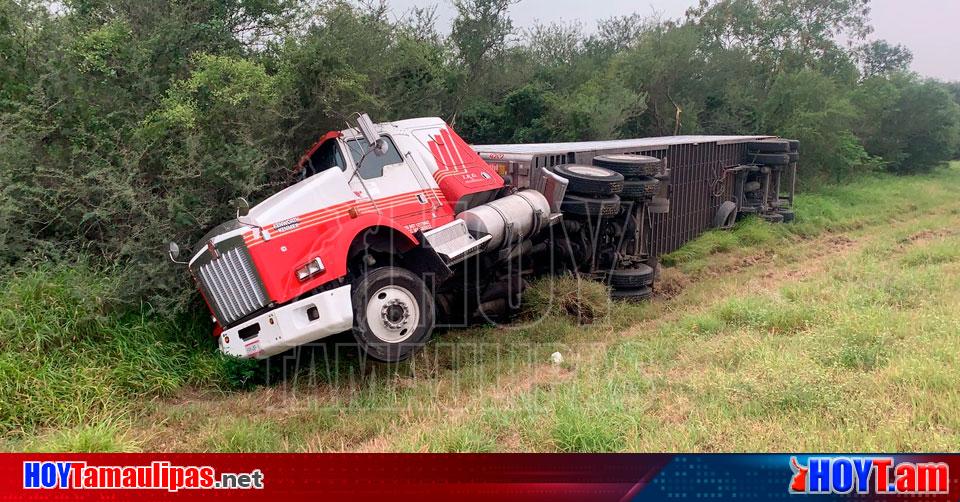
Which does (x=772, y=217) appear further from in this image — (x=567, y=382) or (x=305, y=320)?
(x=305, y=320)

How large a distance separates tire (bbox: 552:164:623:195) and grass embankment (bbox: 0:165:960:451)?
121 centimetres

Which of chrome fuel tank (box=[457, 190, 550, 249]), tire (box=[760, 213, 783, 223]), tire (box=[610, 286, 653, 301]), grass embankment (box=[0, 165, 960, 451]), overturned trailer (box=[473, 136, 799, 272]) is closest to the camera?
grass embankment (box=[0, 165, 960, 451])

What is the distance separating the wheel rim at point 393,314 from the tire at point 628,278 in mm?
3914

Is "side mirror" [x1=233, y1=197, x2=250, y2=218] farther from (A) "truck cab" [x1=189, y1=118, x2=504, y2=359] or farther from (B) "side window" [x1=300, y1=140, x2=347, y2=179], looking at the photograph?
(B) "side window" [x1=300, y1=140, x2=347, y2=179]

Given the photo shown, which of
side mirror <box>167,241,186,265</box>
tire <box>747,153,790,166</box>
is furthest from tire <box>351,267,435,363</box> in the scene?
tire <box>747,153,790,166</box>

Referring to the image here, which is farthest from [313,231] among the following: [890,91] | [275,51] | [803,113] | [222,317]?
[890,91]

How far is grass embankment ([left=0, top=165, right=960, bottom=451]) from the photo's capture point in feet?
13.1

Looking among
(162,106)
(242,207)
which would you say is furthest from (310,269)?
(162,106)

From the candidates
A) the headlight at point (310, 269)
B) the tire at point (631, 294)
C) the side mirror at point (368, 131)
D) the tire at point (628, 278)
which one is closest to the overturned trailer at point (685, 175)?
the tire at point (628, 278)

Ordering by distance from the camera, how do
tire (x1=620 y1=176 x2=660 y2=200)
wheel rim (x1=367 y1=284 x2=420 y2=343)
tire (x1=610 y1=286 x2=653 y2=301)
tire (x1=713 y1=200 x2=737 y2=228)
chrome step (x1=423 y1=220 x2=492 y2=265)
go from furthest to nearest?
tire (x1=713 y1=200 x2=737 y2=228) < tire (x1=620 y1=176 x2=660 y2=200) < tire (x1=610 y1=286 x2=653 y2=301) < chrome step (x1=423 y1=220 x2=492 y2=265) < wheel rim (x1=367 y1=284 x2=420 y2=343)

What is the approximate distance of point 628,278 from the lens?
8953mm

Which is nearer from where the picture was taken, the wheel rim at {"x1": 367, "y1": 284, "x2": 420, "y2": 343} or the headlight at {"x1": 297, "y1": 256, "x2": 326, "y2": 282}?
the headlight at {"x1": 297, "y1": 256, "x2": 326, "y2": 282}

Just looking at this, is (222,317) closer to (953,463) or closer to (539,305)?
(539,305)

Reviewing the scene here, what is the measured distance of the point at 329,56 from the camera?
8.48 meters
